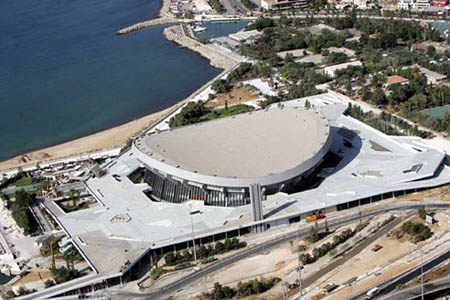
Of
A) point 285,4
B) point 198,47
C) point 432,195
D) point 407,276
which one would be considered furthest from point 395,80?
point 285,4

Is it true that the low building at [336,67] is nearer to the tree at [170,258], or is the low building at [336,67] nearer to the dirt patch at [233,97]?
the dirt patch at [233,97]

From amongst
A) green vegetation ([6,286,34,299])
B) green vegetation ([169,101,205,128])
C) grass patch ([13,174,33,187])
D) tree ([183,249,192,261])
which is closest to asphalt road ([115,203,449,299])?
tree ([183,249,192,261])

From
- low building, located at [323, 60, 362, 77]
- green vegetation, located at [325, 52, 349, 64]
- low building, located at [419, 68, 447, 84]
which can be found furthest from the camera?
green vegetation, located at [325, 52, 349, 64]

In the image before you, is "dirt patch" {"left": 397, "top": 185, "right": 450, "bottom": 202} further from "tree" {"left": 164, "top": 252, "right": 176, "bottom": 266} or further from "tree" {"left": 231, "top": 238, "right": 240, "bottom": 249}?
"tree" {"left": 164, "top": 252, "right": 176, "bottom": 266}

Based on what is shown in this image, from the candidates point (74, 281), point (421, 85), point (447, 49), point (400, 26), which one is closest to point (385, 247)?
point (74, 281)

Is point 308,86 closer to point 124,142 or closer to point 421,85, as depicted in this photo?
point 421,85

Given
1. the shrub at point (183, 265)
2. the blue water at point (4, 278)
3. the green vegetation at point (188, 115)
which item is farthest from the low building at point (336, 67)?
the blue water at point (4, 278)

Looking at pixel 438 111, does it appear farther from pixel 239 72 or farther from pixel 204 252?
pixel 204 252
